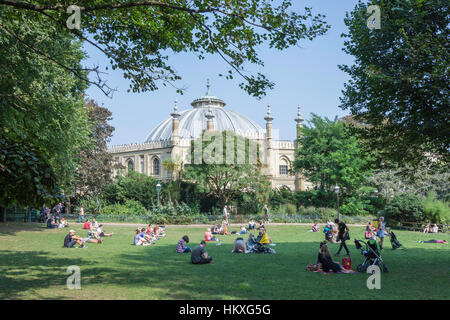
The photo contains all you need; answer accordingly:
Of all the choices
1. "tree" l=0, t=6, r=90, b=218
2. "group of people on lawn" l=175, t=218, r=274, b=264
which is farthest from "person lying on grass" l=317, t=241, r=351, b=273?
"tree" l=0, t=6, r=90, b=218

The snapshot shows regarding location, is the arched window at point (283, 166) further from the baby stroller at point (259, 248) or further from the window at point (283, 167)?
the baby stroller at point (259, 248)

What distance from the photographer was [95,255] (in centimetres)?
1648

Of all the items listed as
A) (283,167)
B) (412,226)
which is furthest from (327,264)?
(283,167)

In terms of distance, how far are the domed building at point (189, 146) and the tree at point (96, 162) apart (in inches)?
447

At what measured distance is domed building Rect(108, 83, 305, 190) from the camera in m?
61.2

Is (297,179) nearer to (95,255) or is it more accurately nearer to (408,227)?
(408,227)

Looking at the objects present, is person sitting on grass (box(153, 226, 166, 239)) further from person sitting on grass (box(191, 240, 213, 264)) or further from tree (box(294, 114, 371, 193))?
tree (box(294, 114, 371, 193))

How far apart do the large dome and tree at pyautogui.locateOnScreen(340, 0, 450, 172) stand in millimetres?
53138

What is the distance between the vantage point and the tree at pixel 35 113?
718cm

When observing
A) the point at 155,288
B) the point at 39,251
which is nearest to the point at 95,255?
the point at 39,251

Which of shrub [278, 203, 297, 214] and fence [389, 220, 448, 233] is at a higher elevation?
shrub [278, 203, 297, 214]

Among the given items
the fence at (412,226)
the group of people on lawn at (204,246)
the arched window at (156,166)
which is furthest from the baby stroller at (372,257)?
the arched window at (156,166)
